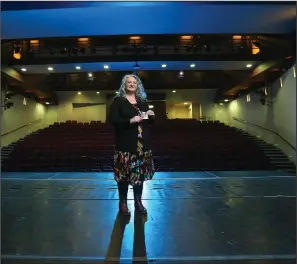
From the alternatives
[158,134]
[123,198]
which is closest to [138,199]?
[123,198]

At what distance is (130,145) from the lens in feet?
6.48

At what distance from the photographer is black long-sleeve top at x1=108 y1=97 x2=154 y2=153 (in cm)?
196

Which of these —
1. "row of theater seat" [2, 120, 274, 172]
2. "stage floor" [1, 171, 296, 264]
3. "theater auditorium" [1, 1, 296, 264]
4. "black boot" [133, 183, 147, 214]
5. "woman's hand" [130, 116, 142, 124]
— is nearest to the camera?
"stage floor" [1, 171, 296, 264]

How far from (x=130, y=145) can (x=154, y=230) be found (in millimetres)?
612

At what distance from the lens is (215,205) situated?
229cm

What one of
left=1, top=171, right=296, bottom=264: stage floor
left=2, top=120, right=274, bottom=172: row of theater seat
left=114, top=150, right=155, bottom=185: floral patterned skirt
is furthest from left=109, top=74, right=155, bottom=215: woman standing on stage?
left=2, top=120, right=274, bottom=172: row of theater seat

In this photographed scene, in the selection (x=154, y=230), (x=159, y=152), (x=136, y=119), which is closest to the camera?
(x=154, y=230)

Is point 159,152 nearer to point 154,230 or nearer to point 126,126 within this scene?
point 126,126

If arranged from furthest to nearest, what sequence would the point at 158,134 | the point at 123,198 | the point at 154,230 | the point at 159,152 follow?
the point at 158,134 → the point at 159,152 → the point at 123,198 → the point at 154,230

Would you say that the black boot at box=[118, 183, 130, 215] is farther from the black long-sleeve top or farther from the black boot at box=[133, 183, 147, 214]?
the black long-sleeve top

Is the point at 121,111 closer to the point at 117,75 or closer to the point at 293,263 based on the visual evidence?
the point at 293,263

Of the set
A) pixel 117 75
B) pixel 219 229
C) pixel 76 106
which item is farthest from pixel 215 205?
pixel 76 106

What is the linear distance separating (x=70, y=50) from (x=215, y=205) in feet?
30.6

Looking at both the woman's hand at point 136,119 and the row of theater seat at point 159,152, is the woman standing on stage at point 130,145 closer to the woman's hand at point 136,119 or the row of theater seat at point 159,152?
the woman's hand at point 136,119
